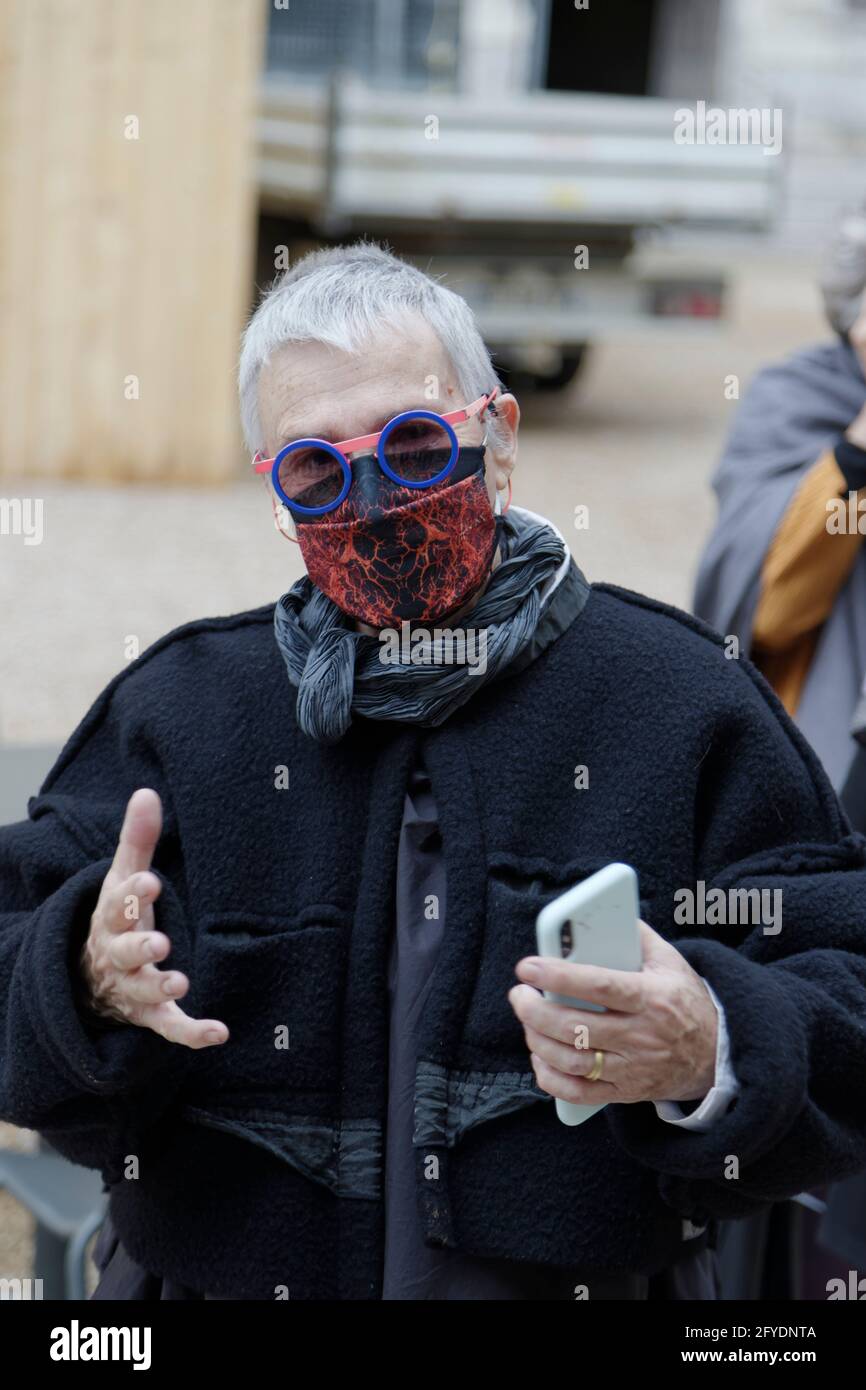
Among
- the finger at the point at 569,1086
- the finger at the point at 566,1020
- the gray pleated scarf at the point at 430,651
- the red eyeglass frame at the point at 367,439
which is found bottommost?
the finger at the point at 569,1086

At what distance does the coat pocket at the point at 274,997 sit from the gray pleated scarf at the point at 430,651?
0.20m

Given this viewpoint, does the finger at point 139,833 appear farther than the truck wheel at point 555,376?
No

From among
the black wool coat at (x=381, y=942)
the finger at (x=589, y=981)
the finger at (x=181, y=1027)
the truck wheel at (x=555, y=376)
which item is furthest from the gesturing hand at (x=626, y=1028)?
the truck wheel at (x=555, y=376)

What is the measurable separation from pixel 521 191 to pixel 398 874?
8.67 m

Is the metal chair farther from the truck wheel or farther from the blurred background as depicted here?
the truck wheel

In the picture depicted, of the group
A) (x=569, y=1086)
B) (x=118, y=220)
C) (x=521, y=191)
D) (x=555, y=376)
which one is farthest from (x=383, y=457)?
(x=555, y=376)

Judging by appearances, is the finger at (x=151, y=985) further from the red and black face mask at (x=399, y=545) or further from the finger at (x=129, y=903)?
the red and black face mask at (x=399, y=545)

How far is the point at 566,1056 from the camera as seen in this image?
140cm

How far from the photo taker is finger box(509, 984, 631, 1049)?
1361 mm

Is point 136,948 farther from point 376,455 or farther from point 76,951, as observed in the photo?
point 376,455

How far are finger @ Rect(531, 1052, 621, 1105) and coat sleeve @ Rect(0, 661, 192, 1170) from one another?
1.32 feet

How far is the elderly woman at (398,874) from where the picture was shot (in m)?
1.65

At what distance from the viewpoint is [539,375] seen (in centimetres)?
1175

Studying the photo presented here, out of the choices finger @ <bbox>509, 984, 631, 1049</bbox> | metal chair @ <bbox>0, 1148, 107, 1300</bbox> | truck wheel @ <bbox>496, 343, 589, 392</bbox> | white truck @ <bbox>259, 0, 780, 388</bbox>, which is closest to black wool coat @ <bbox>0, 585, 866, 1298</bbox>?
finger @ <bbox>509, 984, 631, 1049</bbox>
